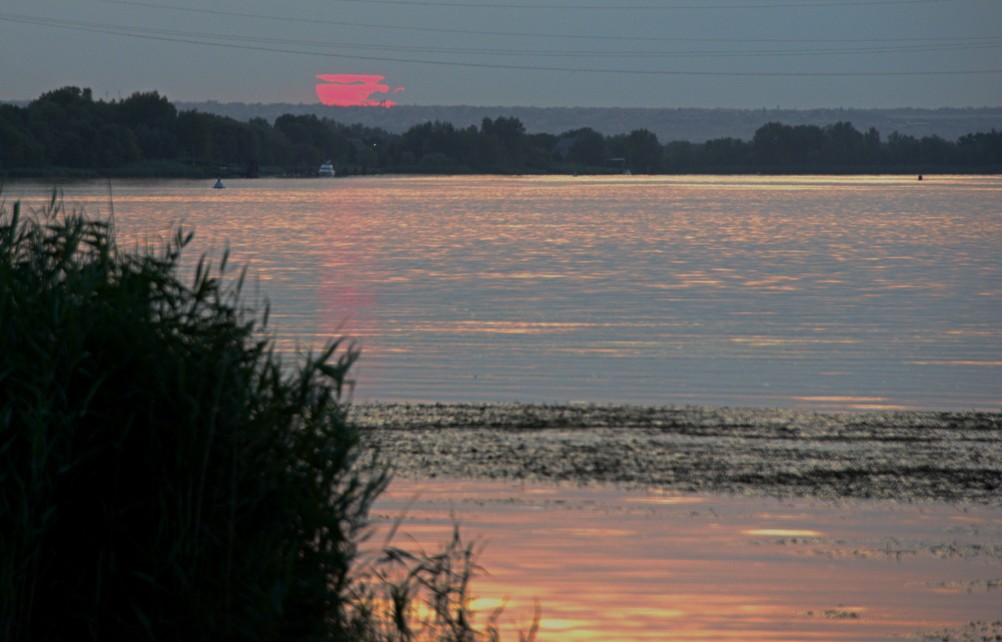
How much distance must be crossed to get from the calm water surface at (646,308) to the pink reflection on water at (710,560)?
9.35 ft

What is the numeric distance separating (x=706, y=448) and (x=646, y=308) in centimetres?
1847

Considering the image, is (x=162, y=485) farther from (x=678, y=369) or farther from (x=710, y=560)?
(x=678, y=369)

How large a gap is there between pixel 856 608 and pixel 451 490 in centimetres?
454

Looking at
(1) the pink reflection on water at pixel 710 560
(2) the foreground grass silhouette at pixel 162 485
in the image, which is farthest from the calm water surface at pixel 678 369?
(2) the foreground grass silhouette at pixel 162 485

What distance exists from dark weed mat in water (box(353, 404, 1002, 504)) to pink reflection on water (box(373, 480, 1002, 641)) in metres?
0.55

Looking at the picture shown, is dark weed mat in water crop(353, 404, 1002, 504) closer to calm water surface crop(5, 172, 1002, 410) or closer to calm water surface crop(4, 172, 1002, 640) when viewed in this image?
calm water surface crop(4, 172, 1002, 640)

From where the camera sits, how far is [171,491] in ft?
29.6

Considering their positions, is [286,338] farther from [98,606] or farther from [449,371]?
[98,606]

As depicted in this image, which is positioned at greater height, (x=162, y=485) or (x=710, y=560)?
(x=162, y=485)

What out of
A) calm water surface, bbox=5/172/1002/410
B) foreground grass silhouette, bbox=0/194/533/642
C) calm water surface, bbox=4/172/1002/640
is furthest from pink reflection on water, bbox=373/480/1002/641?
calm water surface, bbox=5/172/1002/410

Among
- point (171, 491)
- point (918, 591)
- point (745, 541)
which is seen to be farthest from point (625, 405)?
point (171, 491)

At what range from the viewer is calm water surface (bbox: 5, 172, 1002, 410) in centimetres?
2200

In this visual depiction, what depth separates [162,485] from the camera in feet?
29.9

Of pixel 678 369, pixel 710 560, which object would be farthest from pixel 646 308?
pixel 710 560
